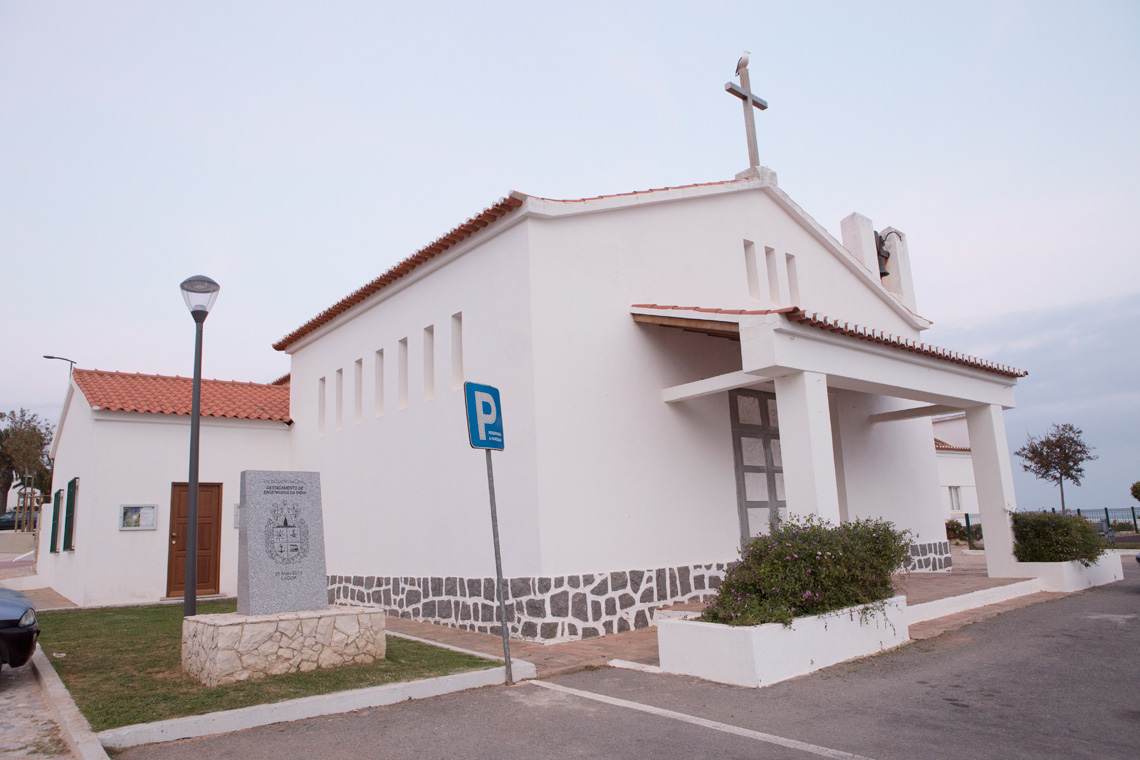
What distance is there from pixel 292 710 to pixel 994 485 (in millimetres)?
11145

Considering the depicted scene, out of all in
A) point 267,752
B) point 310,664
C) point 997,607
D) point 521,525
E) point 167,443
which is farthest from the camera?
point 167,443

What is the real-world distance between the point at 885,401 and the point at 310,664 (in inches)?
463

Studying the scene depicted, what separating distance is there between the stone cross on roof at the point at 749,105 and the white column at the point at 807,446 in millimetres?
5897

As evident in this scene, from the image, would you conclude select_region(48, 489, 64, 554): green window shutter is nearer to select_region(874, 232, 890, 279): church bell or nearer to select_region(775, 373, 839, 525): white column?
select_region(775, 373, 839, 525): white column

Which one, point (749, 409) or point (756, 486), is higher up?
point (749, 409)

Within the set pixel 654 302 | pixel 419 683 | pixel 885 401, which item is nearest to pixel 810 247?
pixel 885 401

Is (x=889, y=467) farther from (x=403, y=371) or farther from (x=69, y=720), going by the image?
(x=69, y=720)

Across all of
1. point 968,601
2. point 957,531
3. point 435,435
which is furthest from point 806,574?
point 957,531

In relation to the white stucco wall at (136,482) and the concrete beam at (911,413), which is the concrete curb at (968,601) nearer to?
the concrete beam at (911,413)

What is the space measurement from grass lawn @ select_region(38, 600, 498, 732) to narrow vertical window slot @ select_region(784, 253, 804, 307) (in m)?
8.69

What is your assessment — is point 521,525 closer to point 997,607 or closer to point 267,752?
point 267,752

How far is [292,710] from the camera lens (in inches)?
219

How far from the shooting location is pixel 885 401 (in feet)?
47.5

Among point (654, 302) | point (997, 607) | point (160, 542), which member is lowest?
point (997, 607)
